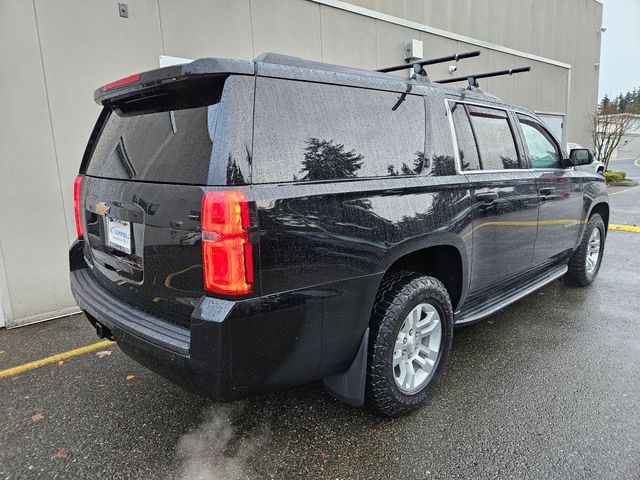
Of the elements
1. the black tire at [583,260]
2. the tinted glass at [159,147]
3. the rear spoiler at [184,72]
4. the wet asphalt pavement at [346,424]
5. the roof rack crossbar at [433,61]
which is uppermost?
the roof rack crossbar at [433,61]

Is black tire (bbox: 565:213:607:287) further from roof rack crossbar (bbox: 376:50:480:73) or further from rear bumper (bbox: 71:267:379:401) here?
rear bumper (bbox: 71:267:379:401)

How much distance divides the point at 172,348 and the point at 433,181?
1.69 meters

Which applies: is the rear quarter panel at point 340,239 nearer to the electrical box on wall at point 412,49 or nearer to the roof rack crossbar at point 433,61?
the roof rack crossbar at point 433,61

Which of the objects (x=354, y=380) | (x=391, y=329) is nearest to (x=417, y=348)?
(x=391, y=329)

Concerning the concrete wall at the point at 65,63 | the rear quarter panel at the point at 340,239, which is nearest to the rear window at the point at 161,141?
the rear quarter panel at the point at 340,239

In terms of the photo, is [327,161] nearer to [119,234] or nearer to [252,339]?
[252,339]

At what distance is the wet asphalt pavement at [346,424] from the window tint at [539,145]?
1507 millimetres

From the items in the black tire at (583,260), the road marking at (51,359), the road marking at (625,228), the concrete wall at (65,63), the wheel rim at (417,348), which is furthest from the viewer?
the road marking at (625,228)

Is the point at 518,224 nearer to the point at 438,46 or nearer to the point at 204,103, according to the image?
the point at 204,103

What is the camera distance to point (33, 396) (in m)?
3.05

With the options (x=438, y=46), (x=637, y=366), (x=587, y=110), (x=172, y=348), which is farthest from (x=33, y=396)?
(x=587, y=110)

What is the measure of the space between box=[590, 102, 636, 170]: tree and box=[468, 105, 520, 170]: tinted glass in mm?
15475

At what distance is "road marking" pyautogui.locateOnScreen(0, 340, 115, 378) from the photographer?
134 inches

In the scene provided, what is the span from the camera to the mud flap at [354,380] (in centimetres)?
234
